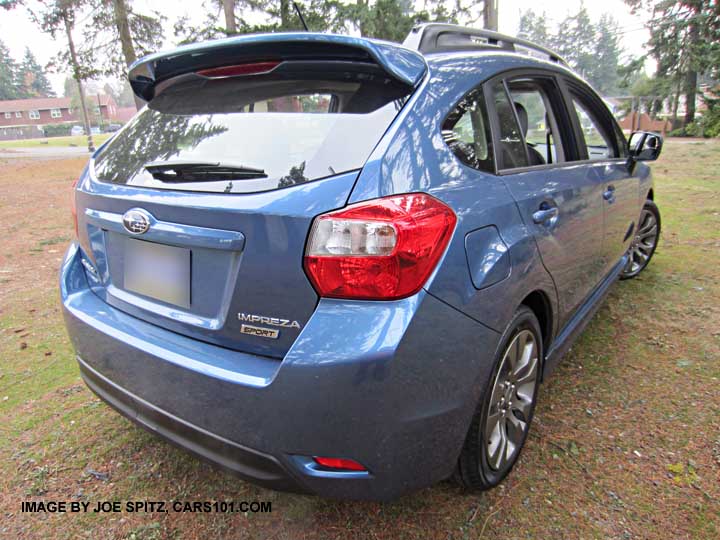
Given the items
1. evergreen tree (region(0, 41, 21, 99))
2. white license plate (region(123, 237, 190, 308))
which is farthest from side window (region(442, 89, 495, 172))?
evergreen tree (region(0, 41, 21, 99))

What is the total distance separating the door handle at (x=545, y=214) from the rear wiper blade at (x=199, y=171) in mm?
1136

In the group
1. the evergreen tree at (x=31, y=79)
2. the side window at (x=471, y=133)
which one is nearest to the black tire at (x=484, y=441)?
the side window at (x=471, y=133)

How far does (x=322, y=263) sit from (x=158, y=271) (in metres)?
0.66

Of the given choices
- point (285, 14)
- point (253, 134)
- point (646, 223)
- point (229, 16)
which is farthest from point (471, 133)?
point (285, 14)

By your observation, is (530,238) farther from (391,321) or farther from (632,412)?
(632,412)

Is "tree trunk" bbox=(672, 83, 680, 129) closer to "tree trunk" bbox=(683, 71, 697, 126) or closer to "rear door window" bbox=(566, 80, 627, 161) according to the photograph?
"tree trunk" bbox=(683, 71, 697, 126)

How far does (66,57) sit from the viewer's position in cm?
1482

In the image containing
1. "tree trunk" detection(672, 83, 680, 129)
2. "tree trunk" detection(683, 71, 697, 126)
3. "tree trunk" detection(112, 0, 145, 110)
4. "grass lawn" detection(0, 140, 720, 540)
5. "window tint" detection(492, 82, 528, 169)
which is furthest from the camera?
"tree trunk" detection(672, 83, 680, 129)

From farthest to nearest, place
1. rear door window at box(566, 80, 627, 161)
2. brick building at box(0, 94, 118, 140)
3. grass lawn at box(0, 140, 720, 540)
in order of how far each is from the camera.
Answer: brick building at box(0, 94, 118, 140)
rear door window at box(566, 80, 627, 161)
grass lawn at box(0, 140, 720, 540)

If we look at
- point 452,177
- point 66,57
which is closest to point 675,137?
point 66,57

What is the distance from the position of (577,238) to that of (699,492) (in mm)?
1215

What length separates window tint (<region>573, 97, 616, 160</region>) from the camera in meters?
2.91

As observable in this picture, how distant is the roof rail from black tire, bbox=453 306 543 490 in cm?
119

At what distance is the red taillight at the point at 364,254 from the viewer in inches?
55.5
